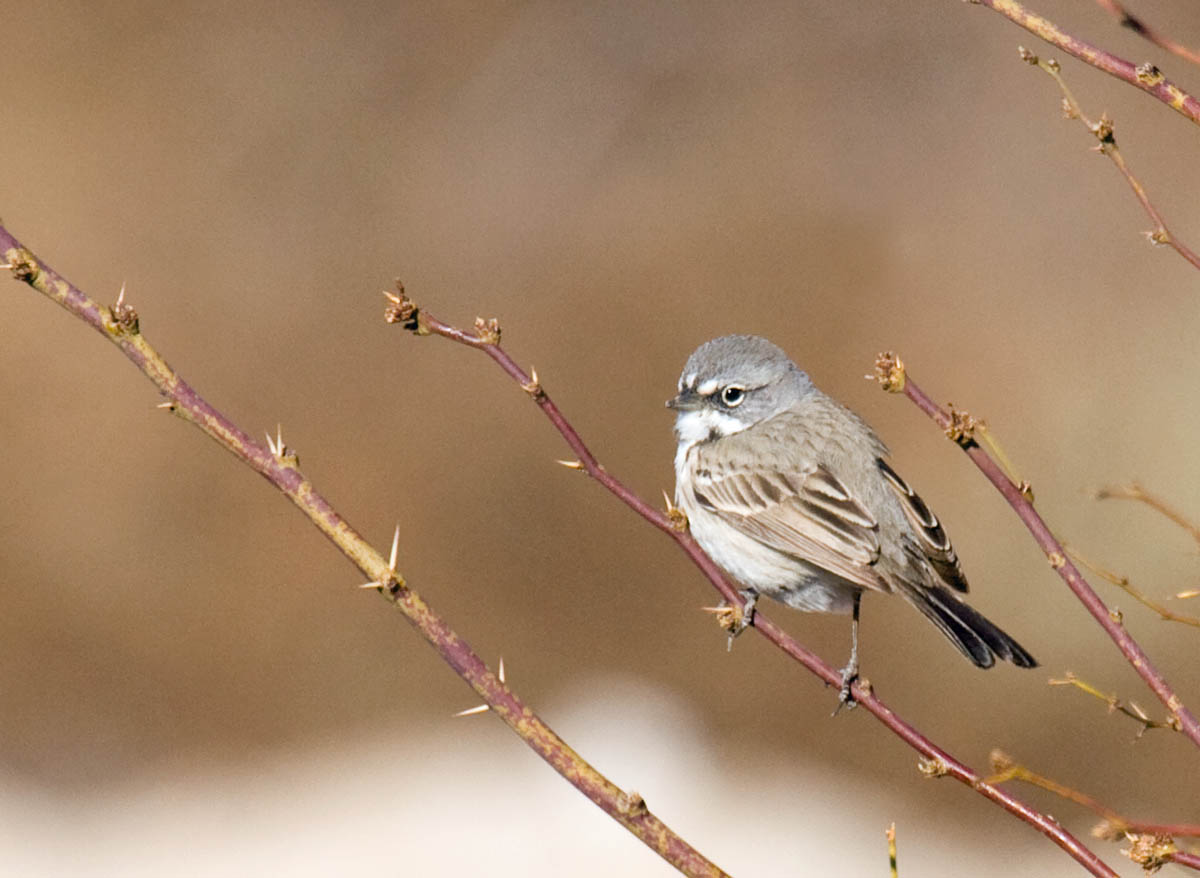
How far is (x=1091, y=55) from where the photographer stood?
3.33 metres

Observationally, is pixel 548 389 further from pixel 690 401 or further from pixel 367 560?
pixel 367 560

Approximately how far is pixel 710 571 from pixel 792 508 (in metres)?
2.30

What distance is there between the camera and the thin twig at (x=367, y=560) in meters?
3.25

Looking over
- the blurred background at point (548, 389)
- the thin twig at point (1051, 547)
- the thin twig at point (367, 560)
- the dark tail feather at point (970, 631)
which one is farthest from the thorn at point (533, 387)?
the blurred background at point (548, 389)

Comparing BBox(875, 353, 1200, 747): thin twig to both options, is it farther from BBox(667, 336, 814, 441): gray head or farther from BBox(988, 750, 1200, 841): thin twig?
BBox(667, 336, 814, 441): gray head

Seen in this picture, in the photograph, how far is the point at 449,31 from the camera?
50.1ft

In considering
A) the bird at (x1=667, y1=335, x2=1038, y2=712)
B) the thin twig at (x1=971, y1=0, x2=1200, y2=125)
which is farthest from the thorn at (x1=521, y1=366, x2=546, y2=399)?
the bird at (x1=667, y1=335, x2=1038, y2=712)

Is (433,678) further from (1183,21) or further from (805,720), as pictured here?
(1183,21)

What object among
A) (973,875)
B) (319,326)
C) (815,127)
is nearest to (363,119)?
(319,326)

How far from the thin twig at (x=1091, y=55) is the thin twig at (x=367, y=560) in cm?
180

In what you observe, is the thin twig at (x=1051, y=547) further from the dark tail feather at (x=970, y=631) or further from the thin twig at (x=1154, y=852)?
the dark tail feather at (x=970, y=631)

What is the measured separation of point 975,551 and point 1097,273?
3.11m

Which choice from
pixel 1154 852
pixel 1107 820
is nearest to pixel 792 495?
pixel 1107 820

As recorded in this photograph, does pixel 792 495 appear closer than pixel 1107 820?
No
